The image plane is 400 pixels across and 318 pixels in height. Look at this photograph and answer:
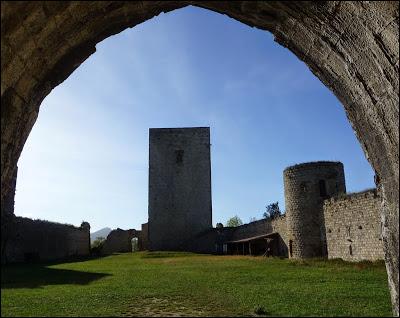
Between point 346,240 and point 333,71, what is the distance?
15.7m

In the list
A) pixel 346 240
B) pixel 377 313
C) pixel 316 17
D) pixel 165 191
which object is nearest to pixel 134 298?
pixel 377 313

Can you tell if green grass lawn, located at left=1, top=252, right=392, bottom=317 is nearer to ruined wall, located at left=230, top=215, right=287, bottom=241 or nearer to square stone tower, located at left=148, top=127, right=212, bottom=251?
ruined wall, located at left=230, top=215, right=287, bottom=241

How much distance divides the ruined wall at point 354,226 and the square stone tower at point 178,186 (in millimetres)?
19426

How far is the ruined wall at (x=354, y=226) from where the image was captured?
17.3 meters

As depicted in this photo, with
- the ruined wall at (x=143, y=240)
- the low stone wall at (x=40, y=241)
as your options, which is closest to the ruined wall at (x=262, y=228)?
the low stone wall at (x=40, y=241)

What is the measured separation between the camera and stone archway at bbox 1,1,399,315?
389 centimetres

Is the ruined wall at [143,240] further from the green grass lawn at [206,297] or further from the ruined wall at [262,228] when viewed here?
the green grass lawn at [206,297]

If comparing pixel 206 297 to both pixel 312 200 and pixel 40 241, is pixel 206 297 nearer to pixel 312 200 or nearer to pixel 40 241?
pixel 312 200

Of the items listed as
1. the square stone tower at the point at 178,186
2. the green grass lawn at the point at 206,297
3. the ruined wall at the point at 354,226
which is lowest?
the green grass lawn at the point at 206,297

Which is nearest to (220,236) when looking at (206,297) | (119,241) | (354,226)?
(119,241)

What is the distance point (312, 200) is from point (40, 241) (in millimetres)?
18359

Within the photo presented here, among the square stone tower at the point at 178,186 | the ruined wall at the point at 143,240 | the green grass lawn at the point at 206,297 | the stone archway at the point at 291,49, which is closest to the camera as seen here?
the stone archway at the point at 291,49

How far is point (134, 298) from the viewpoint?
27.9 ft

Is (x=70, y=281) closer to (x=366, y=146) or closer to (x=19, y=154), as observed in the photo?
(x=19, y=154)
